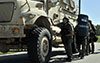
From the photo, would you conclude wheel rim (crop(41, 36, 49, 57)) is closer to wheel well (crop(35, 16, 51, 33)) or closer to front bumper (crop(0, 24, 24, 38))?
wheel well (crop(35, 16, 51, 33))

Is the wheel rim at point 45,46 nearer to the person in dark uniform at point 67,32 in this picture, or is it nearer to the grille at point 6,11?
the person in dark uniform at point 67,32

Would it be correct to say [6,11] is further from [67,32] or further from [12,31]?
[67,32]

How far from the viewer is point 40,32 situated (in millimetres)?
6023

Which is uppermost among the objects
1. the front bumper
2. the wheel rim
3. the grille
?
the grille

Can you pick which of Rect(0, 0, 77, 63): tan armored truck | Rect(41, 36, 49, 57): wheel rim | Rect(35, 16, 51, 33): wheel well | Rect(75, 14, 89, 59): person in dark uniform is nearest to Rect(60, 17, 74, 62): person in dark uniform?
Rect(0, 0, 77, 63): tan armored truck

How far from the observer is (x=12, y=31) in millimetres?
5707

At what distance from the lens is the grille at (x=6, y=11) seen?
6184 millimetres

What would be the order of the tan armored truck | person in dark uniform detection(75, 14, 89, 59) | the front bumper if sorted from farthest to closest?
1. person in dark uniform detection(75, 14, 89, 59)
2. the tan armored truck
3. the front bumper

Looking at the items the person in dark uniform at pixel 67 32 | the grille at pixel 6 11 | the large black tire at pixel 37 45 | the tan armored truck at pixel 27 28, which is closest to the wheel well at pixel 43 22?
the tan armored truck at pixel 27 28

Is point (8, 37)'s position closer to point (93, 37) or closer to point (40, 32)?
point (40, 32)

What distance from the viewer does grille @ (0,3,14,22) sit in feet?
20.3

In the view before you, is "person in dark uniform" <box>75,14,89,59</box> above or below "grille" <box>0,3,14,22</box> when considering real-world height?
below

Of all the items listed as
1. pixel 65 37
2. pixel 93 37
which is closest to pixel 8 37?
pixel 65 37

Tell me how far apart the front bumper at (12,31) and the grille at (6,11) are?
1.64 feet
